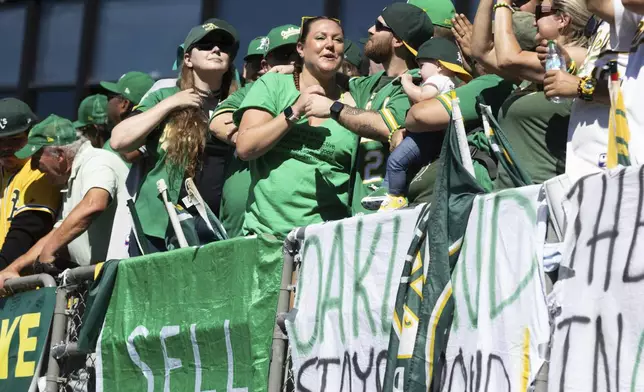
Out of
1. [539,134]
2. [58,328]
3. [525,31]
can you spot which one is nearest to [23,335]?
[58,328]

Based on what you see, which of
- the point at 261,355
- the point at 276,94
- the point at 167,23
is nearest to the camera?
the point at 261,355

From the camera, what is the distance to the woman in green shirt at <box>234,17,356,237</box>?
607cm

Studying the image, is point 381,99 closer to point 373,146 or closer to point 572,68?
Result: point 373,146

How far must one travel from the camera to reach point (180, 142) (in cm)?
685

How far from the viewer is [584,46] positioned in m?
5.30

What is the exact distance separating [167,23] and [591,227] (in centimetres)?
836

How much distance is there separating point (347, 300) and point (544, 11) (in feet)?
5.44

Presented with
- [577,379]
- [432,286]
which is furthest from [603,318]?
[432,286]

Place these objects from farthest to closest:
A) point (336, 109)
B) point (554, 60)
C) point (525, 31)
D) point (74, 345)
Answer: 1. point (74, 345)
2. point (525, 31)
3. point (336, 109)
4. point (554, 60)

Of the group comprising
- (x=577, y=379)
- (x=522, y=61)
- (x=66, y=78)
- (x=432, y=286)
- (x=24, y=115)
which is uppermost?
(x=66, y=78)

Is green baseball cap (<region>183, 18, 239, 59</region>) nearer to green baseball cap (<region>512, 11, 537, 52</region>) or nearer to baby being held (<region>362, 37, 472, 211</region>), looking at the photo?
baby being held (<region>362, 37, 472, 211</region>)

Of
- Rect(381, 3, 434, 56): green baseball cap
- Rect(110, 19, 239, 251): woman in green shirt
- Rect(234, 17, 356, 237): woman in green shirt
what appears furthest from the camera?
Rect(110, 19, 239, 251): woman in green shirt

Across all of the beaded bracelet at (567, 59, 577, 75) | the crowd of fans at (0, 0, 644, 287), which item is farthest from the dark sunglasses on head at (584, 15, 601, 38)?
the beaded bracelet at (567, 59, 577, 75)

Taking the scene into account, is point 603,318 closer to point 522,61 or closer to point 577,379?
point 577,379
